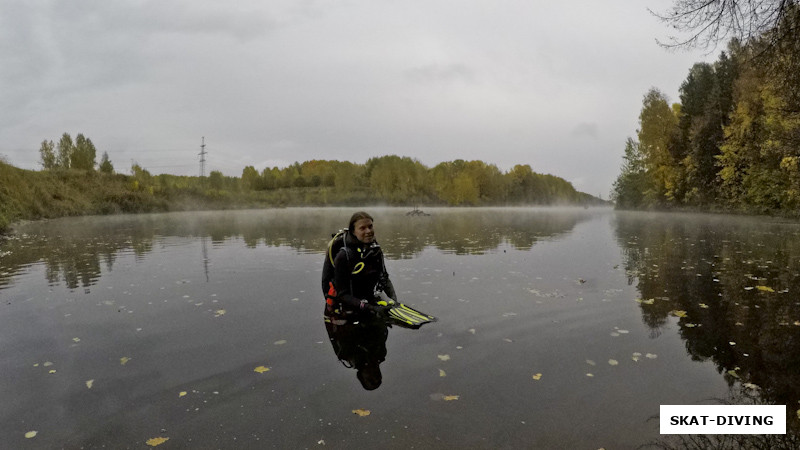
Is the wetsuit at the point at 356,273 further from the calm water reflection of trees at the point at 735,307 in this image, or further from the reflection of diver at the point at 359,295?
the calm water reflection of trees at the point at 735,307

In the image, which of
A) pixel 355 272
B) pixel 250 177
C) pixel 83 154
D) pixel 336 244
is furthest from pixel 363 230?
pixel 250 177

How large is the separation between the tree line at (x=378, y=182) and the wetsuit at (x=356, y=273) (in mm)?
91788

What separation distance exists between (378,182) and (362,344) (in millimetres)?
113362

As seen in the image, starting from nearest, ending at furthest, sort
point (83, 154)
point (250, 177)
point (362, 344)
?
point (362, 344), point (83, 154), point (250, 177)

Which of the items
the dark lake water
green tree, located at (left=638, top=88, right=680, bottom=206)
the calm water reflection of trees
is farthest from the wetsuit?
green tree, located at (left=638, top=88, right=680, bottom=206)

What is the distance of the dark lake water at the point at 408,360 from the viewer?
14.4ft

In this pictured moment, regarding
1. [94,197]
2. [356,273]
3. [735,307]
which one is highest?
[94,197]

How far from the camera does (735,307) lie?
8.52 meters

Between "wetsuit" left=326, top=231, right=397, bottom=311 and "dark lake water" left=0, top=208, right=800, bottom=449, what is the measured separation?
79cm

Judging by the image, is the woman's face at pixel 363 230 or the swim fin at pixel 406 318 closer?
the woman's face at pixel 363 230

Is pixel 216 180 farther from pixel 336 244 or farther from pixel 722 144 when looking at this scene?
pixel 336 244

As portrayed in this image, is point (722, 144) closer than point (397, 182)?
Yes

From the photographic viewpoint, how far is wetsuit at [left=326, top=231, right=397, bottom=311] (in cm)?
721

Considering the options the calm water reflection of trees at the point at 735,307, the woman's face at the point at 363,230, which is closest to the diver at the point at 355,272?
the woman's face at the point at 363,230
